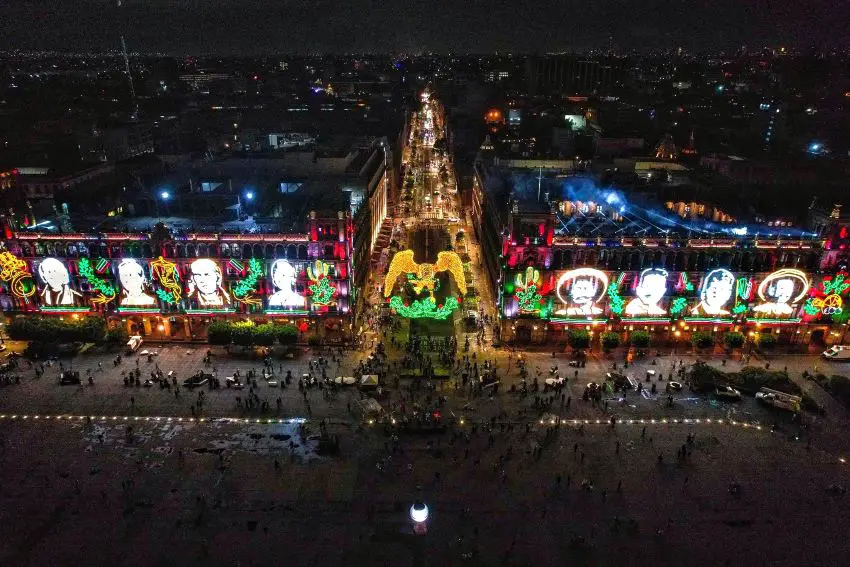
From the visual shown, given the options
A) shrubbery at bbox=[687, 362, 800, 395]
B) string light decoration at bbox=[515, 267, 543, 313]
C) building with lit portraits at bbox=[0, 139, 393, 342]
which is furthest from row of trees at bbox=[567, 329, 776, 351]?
building with lit portraits at bbox=[0, 139, 393, 342]

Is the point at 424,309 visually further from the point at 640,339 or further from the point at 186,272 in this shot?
the point at 186,272

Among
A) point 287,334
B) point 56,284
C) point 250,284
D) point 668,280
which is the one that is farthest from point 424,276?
point 56,284

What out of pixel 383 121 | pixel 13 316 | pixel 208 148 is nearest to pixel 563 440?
pixel 13 316

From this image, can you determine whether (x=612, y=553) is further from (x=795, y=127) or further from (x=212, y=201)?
(x=795, y=127)

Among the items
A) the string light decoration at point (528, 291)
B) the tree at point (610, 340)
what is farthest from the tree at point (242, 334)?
the tree at point (610, 340)

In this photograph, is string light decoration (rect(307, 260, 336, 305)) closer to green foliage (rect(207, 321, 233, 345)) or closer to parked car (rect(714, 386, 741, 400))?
green foliage (rect(207, 321, 233, 345))

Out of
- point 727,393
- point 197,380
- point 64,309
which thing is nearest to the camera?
point 727,393
